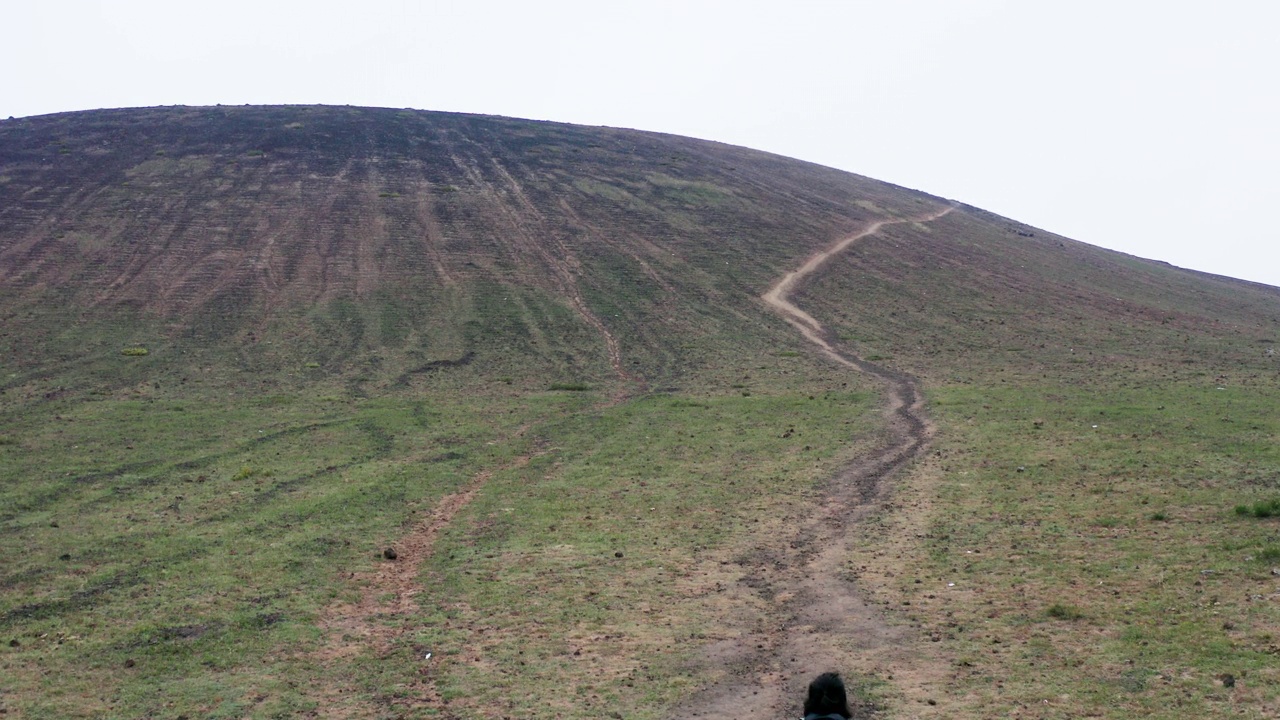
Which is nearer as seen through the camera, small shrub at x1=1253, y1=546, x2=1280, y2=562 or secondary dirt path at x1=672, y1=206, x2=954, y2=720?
secondary dirt path at x1=672, y1=206, x2=954, y2=720

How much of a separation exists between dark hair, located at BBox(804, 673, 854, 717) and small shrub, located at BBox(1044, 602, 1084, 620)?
381 inches

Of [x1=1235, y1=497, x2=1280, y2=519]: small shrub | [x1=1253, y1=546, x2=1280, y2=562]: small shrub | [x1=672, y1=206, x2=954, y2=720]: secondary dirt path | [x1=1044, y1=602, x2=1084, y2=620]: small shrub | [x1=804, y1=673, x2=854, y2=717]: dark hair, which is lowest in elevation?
[x1=672, y1=206, x2=954, y2=720]: secondary dirt path

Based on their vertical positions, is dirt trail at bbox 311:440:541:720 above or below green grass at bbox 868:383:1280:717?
below

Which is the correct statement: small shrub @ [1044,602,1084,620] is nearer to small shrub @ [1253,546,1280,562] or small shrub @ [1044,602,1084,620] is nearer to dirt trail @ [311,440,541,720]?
small shrub @ [1253,546,1280,562]

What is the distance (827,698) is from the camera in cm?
699

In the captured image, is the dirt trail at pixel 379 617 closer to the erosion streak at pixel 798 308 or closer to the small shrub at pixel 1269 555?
the small shrub at pixel 1269 555

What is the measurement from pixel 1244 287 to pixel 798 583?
76.4m

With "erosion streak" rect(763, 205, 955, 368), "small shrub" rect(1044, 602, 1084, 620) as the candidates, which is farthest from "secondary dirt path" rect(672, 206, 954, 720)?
"erosion streak" rect(763, 205, 955, 368)

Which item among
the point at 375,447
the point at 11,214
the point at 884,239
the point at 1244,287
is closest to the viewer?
the point at 375,447

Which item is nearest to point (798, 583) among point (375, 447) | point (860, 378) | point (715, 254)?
point (375, 447)

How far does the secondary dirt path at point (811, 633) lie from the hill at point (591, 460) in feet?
0.31

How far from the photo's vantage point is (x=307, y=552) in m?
20.0

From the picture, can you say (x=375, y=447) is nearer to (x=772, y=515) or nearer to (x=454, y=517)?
(x=454, y=517)

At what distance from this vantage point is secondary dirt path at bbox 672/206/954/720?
13.4 m
